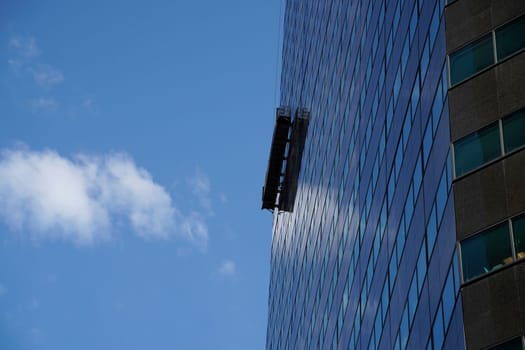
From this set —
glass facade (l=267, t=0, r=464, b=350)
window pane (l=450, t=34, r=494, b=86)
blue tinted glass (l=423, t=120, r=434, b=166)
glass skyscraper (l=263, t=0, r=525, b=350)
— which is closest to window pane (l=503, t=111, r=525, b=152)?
glass skyscraper (l=263, t=0, r=525, b=350)

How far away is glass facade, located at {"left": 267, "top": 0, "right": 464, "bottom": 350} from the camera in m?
35.4

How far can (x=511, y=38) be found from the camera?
104 ft

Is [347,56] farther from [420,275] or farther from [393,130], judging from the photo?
[420,275]

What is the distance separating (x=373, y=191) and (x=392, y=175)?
4.65 m

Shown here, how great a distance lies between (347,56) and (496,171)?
36.3 metres

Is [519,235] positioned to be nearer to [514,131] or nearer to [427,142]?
[514,131]

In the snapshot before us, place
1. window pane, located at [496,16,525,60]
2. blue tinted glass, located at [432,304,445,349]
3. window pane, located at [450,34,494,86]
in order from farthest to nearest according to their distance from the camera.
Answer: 1. blue tinted glass, located at [432,304,445,349]
2. window pane, located at [450,34,494,86]
3. window pane, located at [496,16,525,60]

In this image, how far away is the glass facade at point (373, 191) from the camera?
35.4 m

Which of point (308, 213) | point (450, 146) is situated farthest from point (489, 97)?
point (308, 213)

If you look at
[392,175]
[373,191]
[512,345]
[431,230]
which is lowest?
[512,345]

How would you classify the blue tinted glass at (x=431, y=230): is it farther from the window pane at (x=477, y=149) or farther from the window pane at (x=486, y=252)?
the window pane at (x=486, y=252)

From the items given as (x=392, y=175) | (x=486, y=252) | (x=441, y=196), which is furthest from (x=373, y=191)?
(x=486, y=252)

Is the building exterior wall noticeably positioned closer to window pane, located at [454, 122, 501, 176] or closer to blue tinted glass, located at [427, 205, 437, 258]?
window pane, located at [454, 122, 501, 176]

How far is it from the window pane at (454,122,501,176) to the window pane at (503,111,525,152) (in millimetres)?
321
